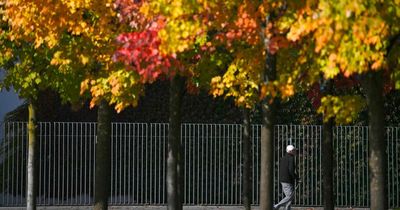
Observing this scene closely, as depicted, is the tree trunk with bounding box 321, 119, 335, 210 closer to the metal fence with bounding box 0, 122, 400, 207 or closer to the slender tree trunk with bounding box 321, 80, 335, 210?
the slender tree trunk with bounding box 321, 80, 335, 210

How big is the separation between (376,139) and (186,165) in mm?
10901

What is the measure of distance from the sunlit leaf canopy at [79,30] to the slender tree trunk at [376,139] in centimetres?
349

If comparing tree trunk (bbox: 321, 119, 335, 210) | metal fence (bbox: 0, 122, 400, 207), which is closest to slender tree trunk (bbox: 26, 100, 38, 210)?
metal fence (bbox: 0, 122, 400, 207)

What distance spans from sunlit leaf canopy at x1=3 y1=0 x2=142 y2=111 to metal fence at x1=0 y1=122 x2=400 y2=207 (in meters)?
7.65

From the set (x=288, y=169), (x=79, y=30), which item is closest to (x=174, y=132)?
(x=79, y=30)

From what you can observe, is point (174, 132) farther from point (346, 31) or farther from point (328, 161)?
point (346, 31)

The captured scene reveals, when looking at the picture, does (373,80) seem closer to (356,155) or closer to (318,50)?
(318,50)

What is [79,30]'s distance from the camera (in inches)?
597

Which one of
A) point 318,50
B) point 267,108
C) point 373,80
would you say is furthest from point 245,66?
point 318,50

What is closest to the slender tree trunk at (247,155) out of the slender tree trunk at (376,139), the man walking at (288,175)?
the man walking at (288,175)

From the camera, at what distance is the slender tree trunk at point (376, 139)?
1316 centimetres

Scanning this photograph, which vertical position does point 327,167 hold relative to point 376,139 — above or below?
below

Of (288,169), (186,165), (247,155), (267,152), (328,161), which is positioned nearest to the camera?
(267,152)

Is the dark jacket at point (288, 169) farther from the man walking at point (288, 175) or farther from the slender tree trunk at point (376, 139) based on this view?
the slender tree trunk at point (376, 139)
